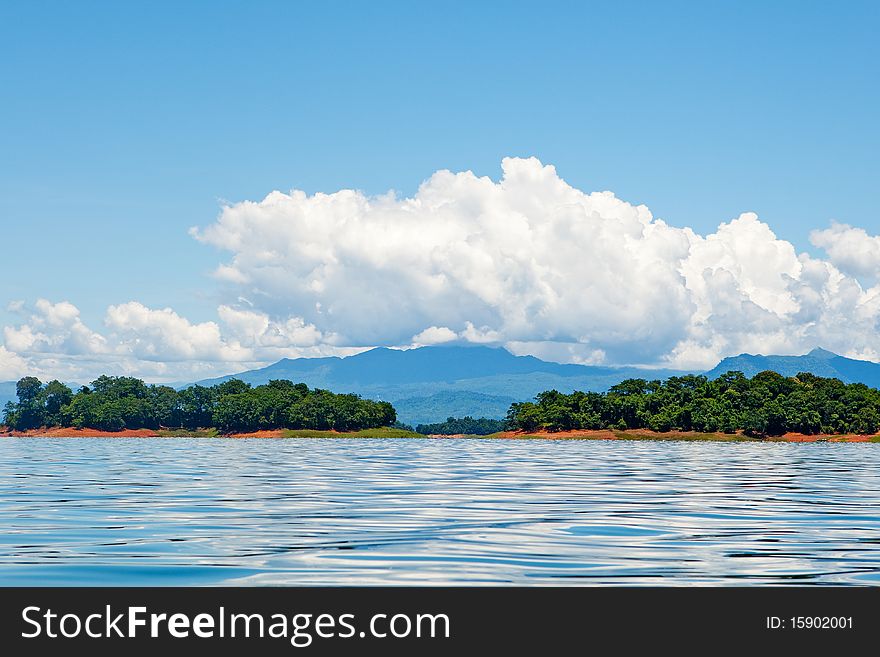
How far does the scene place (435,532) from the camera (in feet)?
96.2

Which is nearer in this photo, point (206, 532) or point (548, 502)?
point (206, 532)

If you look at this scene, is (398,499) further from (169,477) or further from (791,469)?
(791,469)

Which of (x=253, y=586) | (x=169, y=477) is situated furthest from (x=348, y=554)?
(x=169, y=477)

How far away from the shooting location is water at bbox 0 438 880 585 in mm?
21469

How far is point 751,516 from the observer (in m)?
35.1

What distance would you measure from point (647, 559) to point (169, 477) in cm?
4013

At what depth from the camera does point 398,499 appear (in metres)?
42.0

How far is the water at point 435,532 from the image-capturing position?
2147cm
